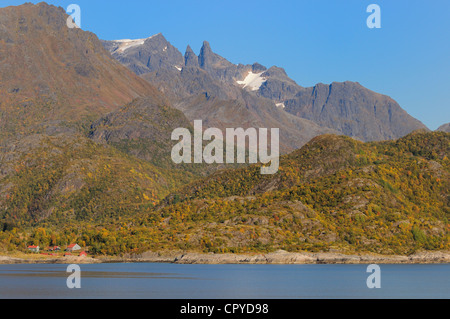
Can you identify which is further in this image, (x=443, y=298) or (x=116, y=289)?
(x=116, y=289)

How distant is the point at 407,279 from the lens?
19450 cm

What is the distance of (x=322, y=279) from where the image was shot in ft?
625
